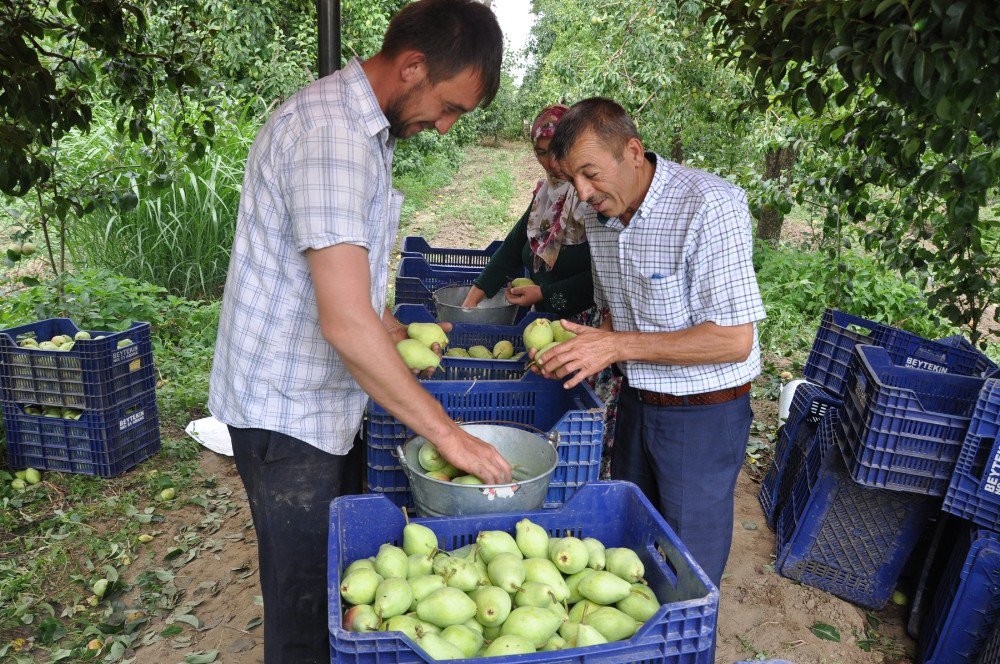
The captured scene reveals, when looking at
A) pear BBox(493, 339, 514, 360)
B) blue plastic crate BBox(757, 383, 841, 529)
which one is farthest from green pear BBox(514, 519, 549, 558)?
blue plastic crate BBox(757, 383, 841, 529)

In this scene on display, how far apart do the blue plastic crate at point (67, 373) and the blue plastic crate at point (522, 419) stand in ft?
8.73

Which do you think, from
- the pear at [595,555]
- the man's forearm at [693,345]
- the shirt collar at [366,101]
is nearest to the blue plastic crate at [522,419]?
the man's forearm at [693,345]

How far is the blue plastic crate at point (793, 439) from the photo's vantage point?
155 inches

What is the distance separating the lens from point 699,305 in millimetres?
2324

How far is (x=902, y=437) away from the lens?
3.05m

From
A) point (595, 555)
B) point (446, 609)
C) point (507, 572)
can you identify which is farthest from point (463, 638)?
point (595, 555)

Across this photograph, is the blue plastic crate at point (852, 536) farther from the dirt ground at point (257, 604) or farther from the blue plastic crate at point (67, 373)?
the blue plastic crate at point (67, 373)

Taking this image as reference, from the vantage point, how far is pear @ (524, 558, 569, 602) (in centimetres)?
153

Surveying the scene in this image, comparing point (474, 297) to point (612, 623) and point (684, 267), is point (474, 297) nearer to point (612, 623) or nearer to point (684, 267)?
point (684, 267)

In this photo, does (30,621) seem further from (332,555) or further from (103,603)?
(332,555)

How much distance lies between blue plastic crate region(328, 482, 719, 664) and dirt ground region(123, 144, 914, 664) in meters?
1.77

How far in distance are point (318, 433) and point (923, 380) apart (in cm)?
280

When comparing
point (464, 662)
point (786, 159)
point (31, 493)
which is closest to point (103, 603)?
point (31, 493)

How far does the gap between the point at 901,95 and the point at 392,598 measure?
202cm
